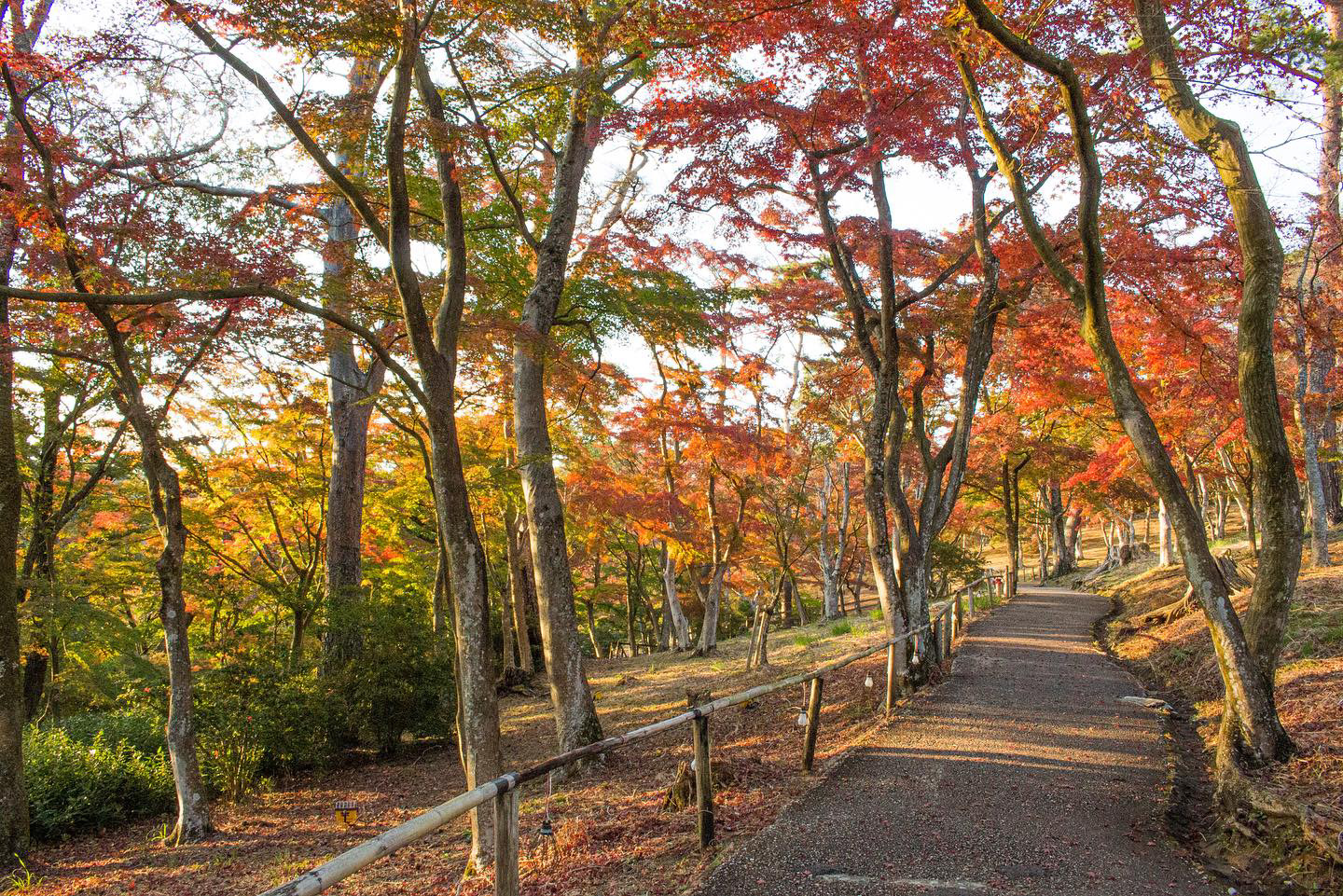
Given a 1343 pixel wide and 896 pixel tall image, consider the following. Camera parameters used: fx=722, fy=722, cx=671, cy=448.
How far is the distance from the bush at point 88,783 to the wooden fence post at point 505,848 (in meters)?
9.02

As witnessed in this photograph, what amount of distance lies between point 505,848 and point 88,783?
9286mm

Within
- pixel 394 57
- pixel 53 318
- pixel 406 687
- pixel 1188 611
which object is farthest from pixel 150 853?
pixel 1188 611

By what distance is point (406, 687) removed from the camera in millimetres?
11570

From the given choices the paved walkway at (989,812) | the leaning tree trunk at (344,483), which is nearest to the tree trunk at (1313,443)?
the paved walkway at (989,812)

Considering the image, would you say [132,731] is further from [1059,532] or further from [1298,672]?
[1059,532]

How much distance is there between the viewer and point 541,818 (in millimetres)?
7117

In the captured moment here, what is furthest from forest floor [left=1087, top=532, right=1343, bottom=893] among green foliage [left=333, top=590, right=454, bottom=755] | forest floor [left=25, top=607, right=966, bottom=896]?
green foliage [left=333, top=590, right=454, bottom=755]

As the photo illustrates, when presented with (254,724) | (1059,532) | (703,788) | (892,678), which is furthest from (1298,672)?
(1059,532)

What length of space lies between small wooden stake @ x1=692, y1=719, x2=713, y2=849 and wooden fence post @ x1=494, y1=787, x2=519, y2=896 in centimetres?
156

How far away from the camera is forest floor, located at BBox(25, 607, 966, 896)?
16.5ft

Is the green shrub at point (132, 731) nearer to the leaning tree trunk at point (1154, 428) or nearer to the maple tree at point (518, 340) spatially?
the maple tree at point (518, 340)

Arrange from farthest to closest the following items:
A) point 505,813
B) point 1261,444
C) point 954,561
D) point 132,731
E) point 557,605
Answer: point 954,561, point 132,731, point 557,605, point 1261,444, point 505,813

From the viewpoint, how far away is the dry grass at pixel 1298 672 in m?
4.83

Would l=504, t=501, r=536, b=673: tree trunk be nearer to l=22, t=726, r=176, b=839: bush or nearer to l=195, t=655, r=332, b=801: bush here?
l=195, t=655, r=332, b=801: bush
